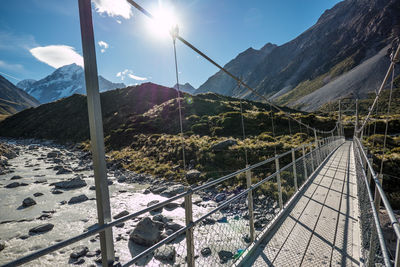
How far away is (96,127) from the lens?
1.30 m

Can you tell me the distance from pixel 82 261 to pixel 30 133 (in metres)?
58.9

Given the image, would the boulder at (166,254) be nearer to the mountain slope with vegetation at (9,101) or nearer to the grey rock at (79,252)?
the grey rock at (79,252)

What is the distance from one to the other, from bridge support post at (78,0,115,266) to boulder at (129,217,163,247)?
17.2ft

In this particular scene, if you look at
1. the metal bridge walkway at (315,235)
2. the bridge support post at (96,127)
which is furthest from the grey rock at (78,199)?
the bridge support post at (96,127)

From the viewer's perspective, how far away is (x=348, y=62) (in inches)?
4956

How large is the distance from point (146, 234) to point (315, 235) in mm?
4618

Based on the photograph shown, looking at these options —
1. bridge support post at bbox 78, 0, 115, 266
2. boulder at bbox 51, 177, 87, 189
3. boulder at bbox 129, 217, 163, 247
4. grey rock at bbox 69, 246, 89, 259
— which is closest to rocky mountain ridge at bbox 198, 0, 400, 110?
boulder at bbox 51, 177, 87, 189

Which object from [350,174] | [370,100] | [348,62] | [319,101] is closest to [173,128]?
Answer: [350,174]

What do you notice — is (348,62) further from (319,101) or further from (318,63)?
(319,101)

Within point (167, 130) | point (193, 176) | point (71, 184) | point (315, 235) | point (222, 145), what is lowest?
point (193, 176)

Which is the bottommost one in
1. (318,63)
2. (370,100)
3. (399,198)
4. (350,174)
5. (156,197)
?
(399,198)

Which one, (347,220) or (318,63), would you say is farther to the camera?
(318,63)

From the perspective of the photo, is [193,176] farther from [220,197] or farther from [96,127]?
[96,127]

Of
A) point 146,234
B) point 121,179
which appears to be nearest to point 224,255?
point 146,234
